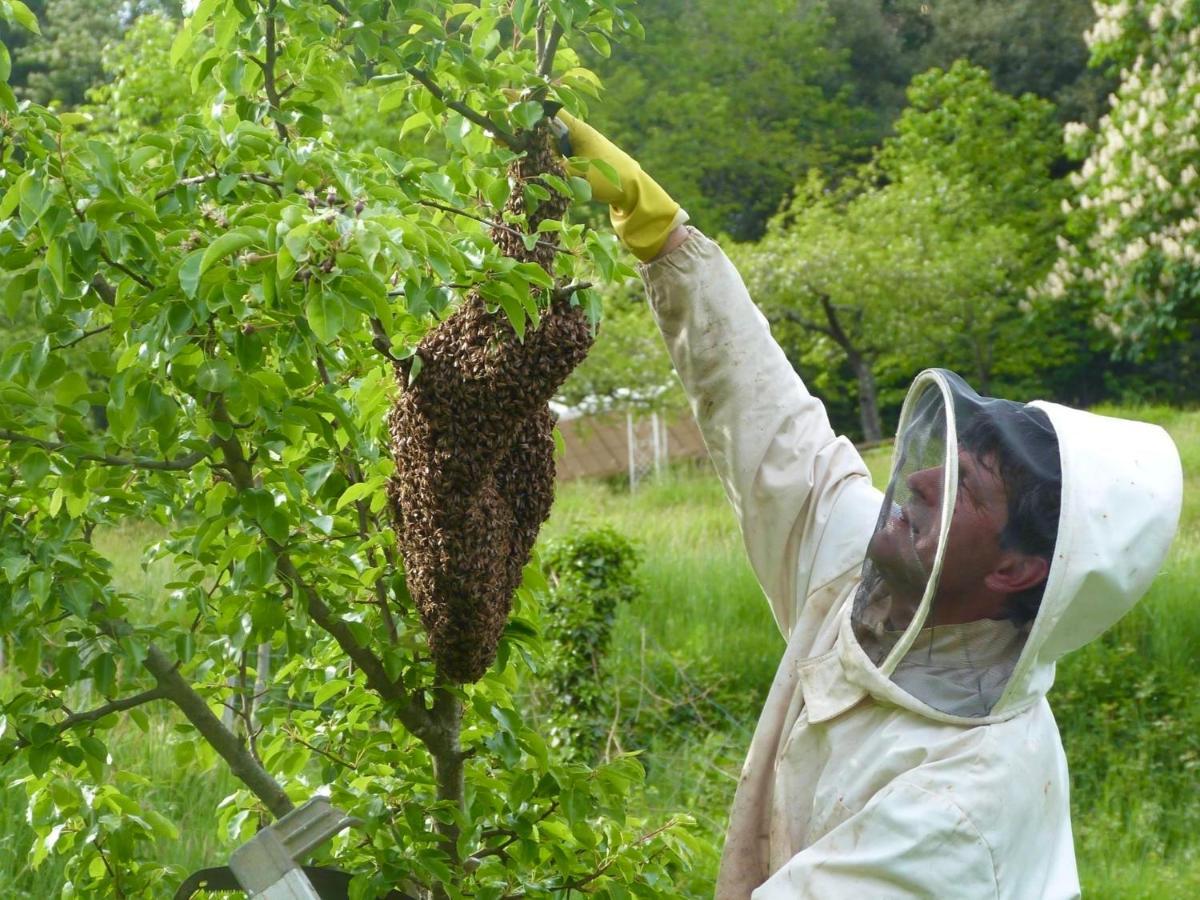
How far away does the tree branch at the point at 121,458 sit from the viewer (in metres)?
1.92

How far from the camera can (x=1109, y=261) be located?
13938 millimetres

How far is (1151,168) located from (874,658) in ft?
39.1

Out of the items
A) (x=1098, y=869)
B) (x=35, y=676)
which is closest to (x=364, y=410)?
(x=35, y=676)

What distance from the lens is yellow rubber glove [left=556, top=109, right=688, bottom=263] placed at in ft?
7.07

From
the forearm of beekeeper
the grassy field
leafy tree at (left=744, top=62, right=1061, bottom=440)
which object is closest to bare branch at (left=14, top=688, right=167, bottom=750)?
the forearm of beekeeper

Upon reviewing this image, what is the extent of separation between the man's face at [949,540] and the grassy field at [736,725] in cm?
242

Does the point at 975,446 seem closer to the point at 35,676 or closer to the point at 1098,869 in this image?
the point at 35,676

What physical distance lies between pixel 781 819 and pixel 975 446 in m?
0.68

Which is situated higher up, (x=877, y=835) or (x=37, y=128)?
(x=37, y=128)

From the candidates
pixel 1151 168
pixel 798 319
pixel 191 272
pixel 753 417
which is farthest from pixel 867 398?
pixel 191 272

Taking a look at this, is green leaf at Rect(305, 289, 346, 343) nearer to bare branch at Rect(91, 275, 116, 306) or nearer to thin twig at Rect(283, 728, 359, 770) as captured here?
bare branch at Rect(91, 275, 116, 306)

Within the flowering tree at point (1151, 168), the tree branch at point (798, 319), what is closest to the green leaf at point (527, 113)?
the flowering tree at point (1151, 168)

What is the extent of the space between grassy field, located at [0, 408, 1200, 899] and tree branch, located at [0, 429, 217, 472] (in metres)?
2.44

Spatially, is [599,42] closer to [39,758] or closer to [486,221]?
[486,221]
